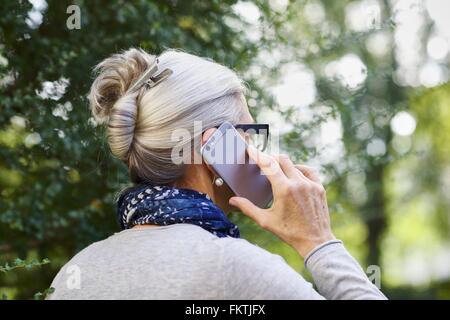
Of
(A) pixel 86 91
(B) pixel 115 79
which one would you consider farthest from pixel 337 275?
(A) pixel 86 91

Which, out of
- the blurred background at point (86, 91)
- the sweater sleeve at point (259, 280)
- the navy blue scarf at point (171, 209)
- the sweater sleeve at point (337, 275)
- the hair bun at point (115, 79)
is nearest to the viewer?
the sweater sleeve at point (259, 280)

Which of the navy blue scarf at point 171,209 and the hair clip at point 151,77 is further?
the hair clip at point 151,77

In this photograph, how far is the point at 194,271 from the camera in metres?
1.44

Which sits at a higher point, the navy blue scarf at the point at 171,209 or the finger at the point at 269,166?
the finger at the point at 269,166

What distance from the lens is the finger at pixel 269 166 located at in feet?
5.59

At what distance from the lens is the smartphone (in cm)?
175

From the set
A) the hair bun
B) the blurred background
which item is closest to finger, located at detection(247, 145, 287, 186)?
the hair bun

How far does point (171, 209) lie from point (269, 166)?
0.29m

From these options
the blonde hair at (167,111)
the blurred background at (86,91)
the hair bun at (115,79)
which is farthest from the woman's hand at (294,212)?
the blurred background at (86,91)

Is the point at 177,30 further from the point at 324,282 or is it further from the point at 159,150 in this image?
the point at 324,282

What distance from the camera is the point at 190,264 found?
1456 millimetres

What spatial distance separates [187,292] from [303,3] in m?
2.34

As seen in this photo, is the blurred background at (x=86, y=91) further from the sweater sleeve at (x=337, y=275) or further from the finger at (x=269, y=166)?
the sweater sleeve at (x=337, y=275)

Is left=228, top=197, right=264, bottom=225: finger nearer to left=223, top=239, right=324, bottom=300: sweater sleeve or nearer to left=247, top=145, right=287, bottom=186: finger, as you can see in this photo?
left=247, top=145, right=287, bottom=186: finger
